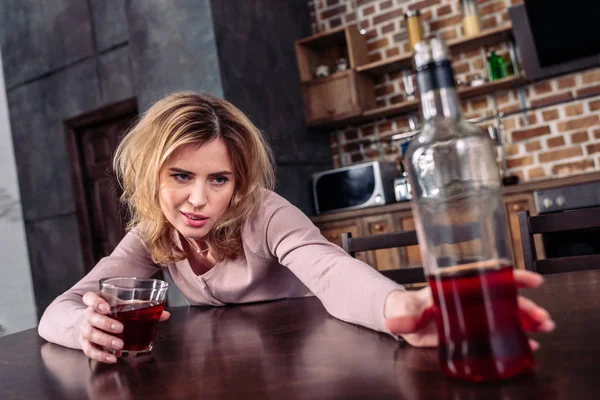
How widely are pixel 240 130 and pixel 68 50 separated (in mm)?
3586

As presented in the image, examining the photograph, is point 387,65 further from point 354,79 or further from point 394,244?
point 394,244

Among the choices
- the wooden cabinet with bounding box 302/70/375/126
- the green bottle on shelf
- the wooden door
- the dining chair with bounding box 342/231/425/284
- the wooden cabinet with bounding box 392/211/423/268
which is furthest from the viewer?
the wooden door

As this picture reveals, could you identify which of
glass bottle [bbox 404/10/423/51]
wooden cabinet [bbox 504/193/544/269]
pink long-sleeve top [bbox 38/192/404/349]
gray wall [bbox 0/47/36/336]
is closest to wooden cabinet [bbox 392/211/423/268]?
wooden cabinet [bbox 504/193/544/269]

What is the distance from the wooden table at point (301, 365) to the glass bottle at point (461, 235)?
0.10ft

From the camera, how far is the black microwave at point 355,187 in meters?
3.49

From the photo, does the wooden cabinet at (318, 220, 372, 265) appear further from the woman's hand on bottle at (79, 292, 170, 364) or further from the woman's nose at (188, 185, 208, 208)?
the woman's hand on bottle at (79, 292, 170, 364)

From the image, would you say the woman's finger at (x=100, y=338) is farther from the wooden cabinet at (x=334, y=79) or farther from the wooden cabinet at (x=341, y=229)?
the wooden cabinet at (x=334, y=79)

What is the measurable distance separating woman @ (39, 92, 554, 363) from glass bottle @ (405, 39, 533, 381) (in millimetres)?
327

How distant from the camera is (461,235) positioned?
0.57 m

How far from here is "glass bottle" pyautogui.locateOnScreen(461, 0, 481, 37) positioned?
3.51 m

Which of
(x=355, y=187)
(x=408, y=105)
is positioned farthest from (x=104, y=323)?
(x=408, y=105)

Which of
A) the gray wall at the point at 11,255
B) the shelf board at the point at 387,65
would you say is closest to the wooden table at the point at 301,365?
the shelf board at the point at 387,65

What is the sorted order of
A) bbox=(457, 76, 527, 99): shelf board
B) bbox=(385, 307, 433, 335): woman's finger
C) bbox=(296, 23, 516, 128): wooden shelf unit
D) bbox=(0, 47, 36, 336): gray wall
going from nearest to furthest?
bbox=(385, 307, 433, 335): woman's finger → bbox=(457, 76, 527, 99): shelf board → bbox=(296, 23, 516, 128): wooden shelf unit → bbox=(0, 47, 36, 336): gray wall

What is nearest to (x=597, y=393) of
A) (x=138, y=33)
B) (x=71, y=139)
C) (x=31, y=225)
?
(x=138, y=33)
